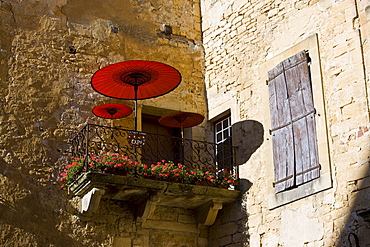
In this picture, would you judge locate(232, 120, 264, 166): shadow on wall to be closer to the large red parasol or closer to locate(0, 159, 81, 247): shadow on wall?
the large red parasol

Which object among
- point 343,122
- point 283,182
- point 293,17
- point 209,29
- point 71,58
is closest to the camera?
point 343,122

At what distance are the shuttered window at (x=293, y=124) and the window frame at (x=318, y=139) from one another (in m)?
0.07

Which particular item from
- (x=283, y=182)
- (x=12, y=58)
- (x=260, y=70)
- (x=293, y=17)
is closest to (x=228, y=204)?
(x=283, y=182)

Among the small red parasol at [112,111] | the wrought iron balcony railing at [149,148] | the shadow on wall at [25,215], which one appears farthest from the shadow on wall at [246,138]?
the shadow on wall at [25,215]

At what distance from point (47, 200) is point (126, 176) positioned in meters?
1.19

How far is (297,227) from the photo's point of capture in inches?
337

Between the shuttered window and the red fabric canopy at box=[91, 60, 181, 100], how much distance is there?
145 cm

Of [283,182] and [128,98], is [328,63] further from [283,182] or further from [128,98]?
[128,98]

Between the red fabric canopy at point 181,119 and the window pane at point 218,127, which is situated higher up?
the window pane at point 218,127

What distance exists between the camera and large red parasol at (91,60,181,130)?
9062 millimetres

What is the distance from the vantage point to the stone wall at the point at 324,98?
8062mm

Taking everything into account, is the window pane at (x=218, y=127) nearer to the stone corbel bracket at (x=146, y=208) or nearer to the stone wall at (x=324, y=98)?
the stone wall at (x=324, y=98)

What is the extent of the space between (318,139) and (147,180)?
2354mm

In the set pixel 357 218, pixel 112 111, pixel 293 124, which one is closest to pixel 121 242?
pixel 112 111
